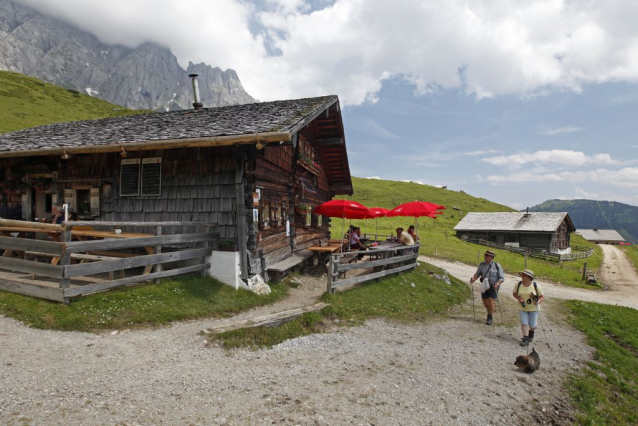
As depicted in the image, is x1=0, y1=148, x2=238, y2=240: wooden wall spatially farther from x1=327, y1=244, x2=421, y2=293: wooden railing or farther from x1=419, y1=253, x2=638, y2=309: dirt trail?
x1=419, y1=253, x2=638, y2=309: dirt trail

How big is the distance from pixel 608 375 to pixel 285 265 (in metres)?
8.25

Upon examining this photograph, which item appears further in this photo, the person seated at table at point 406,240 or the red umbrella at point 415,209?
the person seated at table at point 406,240

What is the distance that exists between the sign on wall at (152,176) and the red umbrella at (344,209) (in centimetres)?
537

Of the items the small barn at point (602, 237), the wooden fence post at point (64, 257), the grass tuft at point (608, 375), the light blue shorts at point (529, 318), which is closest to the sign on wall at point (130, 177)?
the wooden fence post at point (64, 257)

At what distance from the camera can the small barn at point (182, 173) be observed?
9.02 m

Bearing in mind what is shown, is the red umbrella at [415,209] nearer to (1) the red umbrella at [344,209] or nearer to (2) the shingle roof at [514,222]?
(1) the red umbrella at [344,209]

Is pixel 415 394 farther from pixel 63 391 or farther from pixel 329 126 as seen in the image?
pixel 329 126

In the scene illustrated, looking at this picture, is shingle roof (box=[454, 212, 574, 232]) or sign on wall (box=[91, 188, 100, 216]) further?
shingle roof (box=[454, 212, 574, 232])

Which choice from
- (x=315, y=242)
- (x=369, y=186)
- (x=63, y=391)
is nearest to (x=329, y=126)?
(x=315, y=242)

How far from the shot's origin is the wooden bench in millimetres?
10491

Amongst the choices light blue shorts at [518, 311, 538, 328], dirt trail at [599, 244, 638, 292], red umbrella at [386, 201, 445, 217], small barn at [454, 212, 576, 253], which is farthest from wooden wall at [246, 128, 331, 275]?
small barn at [454, 212, 576, 253]

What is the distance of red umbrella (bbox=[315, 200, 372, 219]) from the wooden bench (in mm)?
1918

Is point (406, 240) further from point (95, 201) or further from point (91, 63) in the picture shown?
point (91, 63)

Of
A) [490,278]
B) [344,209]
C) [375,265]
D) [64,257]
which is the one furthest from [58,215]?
[490,278]
